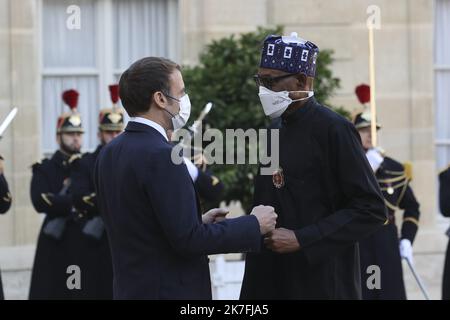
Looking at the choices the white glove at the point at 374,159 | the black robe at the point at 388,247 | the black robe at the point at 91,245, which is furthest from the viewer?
the black robe at the point at 91,245

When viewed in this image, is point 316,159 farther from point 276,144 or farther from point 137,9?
point 137,9

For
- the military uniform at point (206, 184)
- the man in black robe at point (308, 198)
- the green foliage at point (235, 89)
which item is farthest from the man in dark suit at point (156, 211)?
the green foliage at point (235, 89)

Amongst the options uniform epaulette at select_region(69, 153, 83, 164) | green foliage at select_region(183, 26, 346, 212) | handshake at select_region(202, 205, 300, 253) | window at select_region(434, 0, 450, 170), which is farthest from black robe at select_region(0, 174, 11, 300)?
window at select_region(434, 0, 450, 170)

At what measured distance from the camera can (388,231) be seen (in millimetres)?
9539

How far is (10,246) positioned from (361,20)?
3.96 meters

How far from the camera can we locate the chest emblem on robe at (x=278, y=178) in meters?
5.65

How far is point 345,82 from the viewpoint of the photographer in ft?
40.1

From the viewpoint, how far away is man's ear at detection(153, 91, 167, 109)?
16.9 ft

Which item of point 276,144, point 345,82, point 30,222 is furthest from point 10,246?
point 276,144

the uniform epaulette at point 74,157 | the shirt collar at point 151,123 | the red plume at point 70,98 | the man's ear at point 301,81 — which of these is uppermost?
the man's ear at point 301,81

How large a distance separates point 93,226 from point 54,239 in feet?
1.47

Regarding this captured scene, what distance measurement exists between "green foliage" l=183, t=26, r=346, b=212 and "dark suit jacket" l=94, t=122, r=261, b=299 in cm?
521

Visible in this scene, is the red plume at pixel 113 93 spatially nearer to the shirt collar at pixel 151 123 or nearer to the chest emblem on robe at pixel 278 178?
the chest emblem on robe at pixel 278 178

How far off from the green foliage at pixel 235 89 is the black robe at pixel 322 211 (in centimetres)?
465
